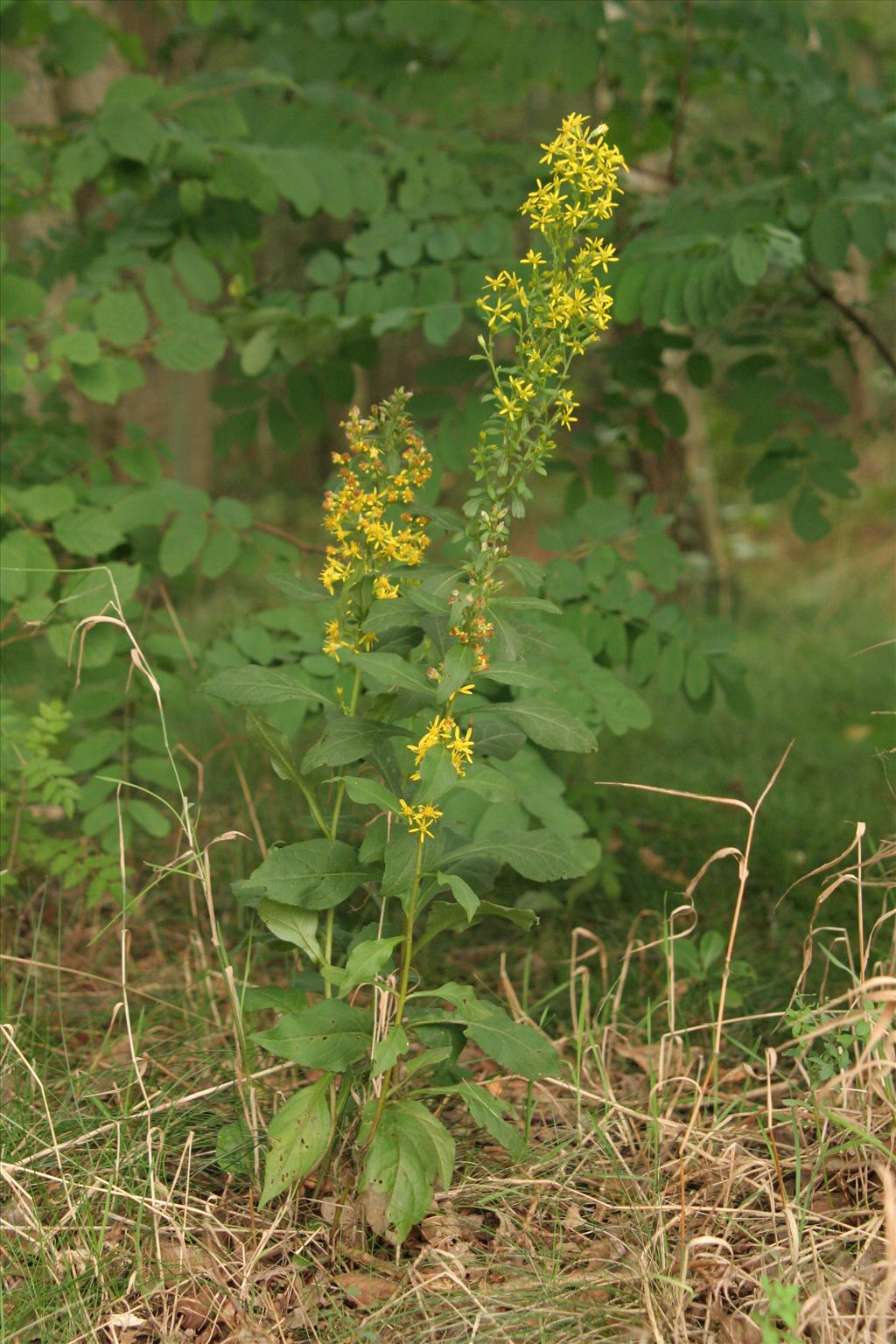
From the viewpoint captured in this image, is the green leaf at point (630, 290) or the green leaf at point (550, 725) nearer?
the green leaf at point (550, 725)

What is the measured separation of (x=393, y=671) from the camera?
1.65 metres

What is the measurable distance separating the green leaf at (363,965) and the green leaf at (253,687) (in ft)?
1.15

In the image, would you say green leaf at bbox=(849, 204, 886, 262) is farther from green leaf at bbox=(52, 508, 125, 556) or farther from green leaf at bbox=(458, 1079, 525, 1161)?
green leaf at bbox=(458, 1079, 525, 1161)

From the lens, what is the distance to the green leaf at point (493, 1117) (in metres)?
1.72

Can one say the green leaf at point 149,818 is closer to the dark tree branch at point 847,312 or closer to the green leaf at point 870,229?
the green leaf at point 870,229

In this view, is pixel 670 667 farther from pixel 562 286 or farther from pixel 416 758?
pixel 562 286

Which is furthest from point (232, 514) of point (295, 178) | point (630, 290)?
point (630, 290)

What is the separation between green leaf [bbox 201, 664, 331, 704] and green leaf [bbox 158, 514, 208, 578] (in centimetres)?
107

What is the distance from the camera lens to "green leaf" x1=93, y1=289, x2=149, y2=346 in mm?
2818

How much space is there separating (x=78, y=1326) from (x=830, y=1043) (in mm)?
1127

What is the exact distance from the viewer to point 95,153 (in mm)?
2875

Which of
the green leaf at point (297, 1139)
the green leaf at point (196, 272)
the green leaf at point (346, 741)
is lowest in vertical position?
the green leaf at point (297, 1139)

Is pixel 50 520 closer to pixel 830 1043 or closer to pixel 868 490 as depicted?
pixel 830 1043

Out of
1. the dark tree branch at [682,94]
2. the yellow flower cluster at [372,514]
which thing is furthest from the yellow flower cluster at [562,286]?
the dark tree branch at [682,94]
